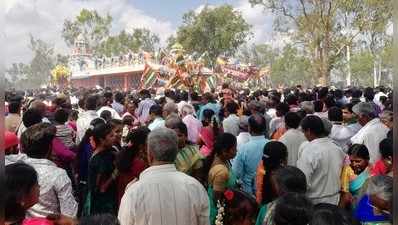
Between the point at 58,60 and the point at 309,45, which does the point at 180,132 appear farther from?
the point at 58,60

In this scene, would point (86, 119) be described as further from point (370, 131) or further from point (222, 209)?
point (222, 209)

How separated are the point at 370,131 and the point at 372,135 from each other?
0.20 ft

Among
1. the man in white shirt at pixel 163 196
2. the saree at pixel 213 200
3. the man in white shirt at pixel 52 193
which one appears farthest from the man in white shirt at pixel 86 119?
the man in white shirt at pixel 163 196

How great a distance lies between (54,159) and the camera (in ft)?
16.2

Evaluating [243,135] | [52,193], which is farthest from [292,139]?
[52,193]

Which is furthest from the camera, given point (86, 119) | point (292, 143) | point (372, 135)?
point (86, 119)

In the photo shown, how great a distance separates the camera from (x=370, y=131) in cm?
547

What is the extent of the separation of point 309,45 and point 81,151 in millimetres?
22231

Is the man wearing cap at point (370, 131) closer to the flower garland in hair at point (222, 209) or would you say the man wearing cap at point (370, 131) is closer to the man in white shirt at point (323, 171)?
the man in white shirt at point (323, 171)

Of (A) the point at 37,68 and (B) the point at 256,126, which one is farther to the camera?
(A) the point at 37,68

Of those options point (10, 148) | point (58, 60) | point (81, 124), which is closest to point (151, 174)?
point (10, 148)

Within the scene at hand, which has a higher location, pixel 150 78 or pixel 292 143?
pixel 150 78

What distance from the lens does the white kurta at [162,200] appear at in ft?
9.74

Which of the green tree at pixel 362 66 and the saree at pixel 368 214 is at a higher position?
the green tree at pixel 362 66
